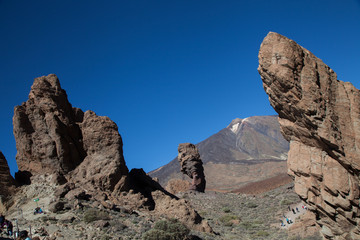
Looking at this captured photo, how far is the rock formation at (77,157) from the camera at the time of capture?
65.4 ft

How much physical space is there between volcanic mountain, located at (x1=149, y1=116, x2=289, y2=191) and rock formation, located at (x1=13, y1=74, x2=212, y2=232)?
6014 cm

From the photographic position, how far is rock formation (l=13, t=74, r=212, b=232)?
785 inches

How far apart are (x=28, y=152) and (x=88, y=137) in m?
3.80

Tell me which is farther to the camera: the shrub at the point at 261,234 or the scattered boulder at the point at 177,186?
the scattered boulder at the point at 177,186

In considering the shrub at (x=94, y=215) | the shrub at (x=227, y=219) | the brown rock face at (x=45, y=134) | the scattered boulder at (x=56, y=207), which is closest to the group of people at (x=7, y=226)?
the scattered boulder at (x=56, y=207)

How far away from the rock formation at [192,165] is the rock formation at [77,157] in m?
21.1

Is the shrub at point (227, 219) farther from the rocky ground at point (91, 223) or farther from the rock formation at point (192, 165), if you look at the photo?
the rock formation at point (192, 165)

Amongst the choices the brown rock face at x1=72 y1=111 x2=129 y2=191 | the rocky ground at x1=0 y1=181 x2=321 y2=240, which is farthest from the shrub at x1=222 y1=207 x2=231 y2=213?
the brown rock face at x1=72 y1=111 x2=129 y2=191

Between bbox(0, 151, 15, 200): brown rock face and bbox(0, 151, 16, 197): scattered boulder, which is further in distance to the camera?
bbox(0, 151, 16, 197): scattered boulder

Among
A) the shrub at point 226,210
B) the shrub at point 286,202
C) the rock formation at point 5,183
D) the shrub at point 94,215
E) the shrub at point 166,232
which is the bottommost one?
the shrub at point 286,202

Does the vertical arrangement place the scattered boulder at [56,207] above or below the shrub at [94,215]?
above

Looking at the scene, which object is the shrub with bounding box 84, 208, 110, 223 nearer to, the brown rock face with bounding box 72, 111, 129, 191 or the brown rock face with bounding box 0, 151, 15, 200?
the brown rock face with bounding box 72, 111, 129, 191

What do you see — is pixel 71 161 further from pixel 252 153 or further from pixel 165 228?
pixel 252 153

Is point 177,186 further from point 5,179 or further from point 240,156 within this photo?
point 240,156
